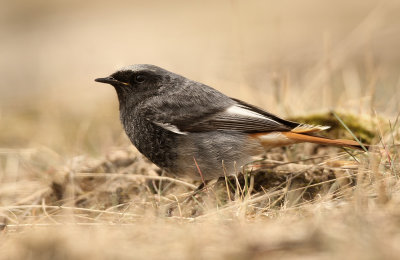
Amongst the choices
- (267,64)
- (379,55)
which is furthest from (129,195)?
(379,55)

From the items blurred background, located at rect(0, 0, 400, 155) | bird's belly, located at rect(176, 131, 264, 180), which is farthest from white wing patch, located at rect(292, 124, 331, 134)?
blurred background, located at rect(0, 0, 400, 155)

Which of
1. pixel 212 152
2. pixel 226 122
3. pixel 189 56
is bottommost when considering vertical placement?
pixel 212 152

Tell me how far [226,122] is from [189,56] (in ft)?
28.5

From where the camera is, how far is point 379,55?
12000mm

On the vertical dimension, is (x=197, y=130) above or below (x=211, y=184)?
above

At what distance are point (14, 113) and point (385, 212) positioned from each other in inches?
336

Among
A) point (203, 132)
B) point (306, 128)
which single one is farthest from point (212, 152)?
point (306, 128)

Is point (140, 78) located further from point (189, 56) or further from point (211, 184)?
point (189, 56)

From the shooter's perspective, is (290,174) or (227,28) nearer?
(290,174)

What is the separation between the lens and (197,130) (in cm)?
473

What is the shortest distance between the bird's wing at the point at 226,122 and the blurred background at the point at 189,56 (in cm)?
107

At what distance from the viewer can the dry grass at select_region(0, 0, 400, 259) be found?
2.79 m

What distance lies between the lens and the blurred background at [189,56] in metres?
Result: 6.89

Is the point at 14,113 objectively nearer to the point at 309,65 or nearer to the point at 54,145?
the point at 54,145
